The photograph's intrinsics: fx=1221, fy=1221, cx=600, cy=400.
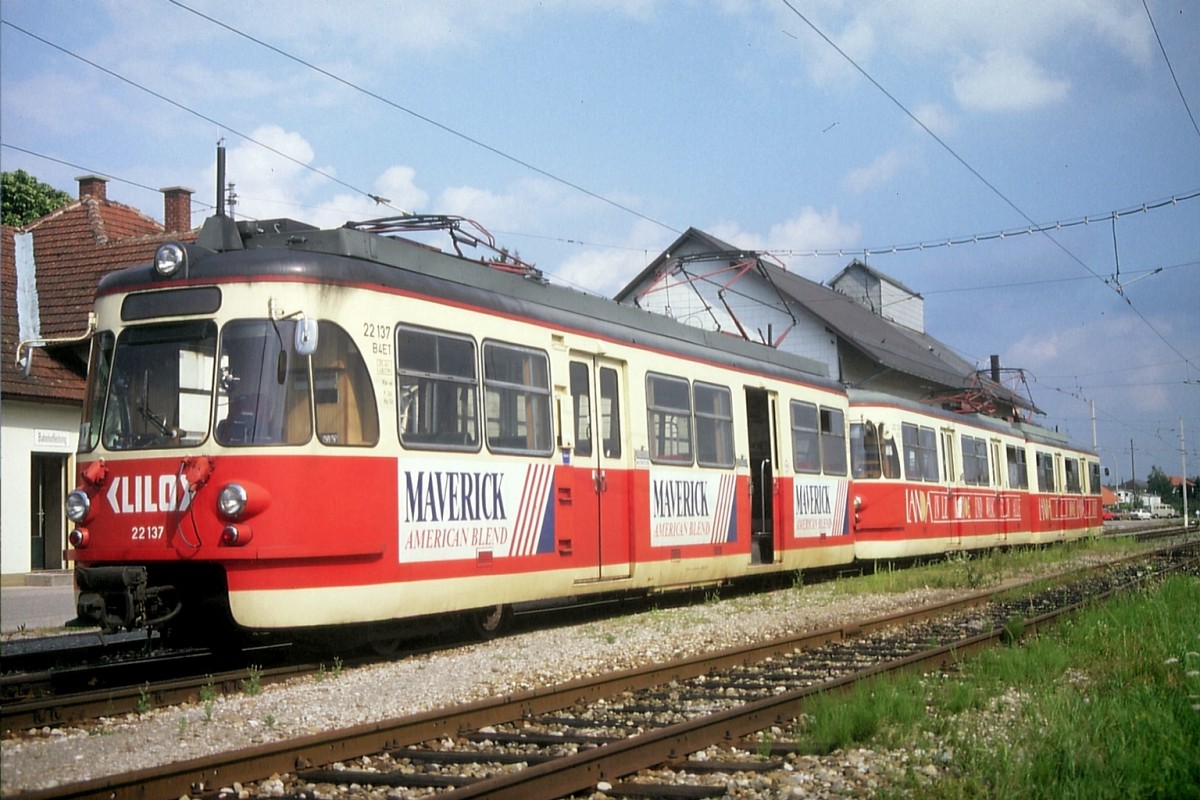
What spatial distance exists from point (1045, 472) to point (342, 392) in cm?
2630

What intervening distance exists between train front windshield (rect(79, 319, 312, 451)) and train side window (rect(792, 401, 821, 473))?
30.3 ft

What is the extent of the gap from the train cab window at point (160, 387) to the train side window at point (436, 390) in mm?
1412

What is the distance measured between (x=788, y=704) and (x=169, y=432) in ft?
15.4

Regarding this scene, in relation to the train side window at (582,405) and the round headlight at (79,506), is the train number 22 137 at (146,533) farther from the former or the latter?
the train side window at (582,405)

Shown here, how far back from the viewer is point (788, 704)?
7164 millimetres

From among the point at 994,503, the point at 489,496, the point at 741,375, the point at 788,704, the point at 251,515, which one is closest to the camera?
the point at 788,704

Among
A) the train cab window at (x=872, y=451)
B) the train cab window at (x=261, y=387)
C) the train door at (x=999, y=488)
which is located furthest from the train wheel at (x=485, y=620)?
the train door at (x=999, y=488)

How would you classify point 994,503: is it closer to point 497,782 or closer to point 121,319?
point 121,319

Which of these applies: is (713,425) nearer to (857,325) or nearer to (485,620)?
(485,620)

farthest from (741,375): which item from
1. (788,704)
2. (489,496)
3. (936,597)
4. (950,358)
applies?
(950,358)

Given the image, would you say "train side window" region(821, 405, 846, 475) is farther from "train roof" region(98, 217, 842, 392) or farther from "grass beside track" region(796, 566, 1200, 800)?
"grass beside track" region(796, 566, 1200, 800)

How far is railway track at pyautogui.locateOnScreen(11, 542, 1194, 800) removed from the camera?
17.5 feet

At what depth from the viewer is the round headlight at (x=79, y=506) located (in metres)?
8.76

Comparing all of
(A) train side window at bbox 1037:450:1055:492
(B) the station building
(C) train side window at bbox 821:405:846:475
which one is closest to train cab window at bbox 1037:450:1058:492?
(A) train side window at bbox 1037:450:1055:492
